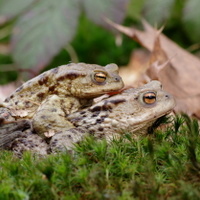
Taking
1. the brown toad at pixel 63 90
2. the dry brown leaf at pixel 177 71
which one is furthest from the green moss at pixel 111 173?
the dry brown leaf at pixel 177 71

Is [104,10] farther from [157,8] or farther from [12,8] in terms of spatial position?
[12,8]

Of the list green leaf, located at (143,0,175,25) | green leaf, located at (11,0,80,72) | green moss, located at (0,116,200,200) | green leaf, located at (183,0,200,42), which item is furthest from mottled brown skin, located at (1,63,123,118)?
green leaf, located at (183,0,200,42)

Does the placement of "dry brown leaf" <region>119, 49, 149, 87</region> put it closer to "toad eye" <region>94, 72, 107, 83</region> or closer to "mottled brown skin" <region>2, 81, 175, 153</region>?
"toad eye" <region>94, 72, 107, 83</region>

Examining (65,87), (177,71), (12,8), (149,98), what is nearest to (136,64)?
(177,71)

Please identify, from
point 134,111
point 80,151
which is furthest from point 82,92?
point 80,151

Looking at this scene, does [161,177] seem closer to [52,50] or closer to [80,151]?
[80,151]

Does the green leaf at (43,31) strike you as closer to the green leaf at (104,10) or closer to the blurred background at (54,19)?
the blurred background at (54,19)
